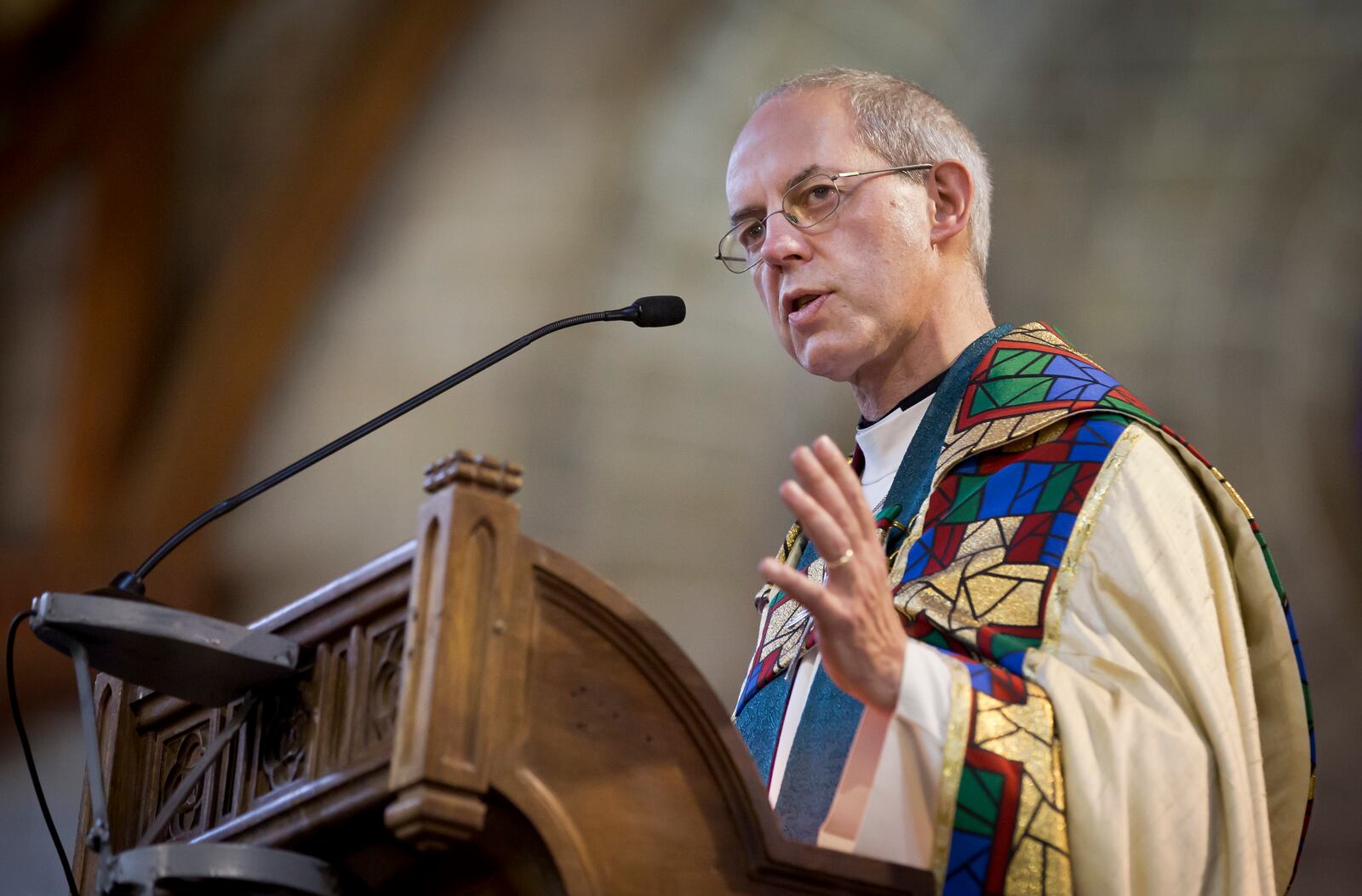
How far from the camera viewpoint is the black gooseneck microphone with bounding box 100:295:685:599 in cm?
219

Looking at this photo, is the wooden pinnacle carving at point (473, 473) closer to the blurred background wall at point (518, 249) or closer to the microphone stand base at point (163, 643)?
the microphone stand base at point (163, 643)

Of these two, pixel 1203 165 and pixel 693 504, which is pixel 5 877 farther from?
pixel 1203 165

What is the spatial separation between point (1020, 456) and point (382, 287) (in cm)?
Result: 353

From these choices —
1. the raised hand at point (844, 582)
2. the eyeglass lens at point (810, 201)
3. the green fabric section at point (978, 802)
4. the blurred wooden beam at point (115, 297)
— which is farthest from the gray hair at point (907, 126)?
the blurred wooden beam at point (115, 297)

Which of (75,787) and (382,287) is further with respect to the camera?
(382,287)

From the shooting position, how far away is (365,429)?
2.70 meters

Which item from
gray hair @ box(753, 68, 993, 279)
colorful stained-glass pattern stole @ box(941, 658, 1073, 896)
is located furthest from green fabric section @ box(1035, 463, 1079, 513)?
gray hair @ box(753, 68, 993, 279)

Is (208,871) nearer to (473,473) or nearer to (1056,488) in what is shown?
(473,473)

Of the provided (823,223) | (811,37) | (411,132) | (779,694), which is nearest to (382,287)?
(411,132)

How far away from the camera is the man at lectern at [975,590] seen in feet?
7.27

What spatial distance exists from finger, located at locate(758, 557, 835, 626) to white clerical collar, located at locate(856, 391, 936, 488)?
3.94 ft

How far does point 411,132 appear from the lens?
5984 mm

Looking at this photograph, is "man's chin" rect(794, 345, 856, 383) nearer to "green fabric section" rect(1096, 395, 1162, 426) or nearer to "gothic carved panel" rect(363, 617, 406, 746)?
"green fabric section" rect(1096, 395, 1162, 426)

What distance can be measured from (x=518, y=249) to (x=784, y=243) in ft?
9.30
